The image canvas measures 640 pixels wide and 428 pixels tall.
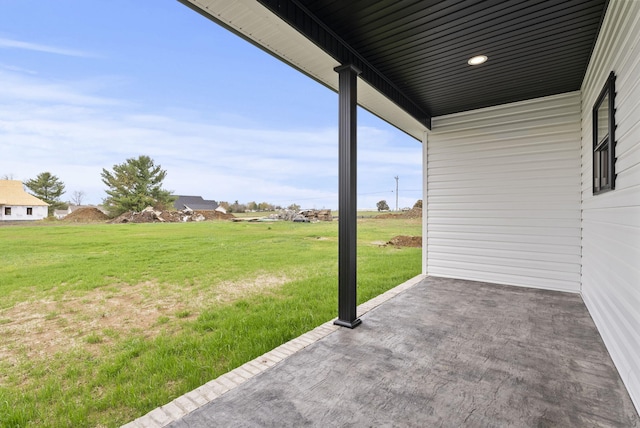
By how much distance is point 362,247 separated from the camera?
830cm

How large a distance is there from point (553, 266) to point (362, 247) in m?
4.71

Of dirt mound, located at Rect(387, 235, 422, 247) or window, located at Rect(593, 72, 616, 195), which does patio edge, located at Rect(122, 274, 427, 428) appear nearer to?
window, located at Rect(593, 72, 616, 195)

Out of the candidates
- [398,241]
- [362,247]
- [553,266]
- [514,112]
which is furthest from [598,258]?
[398,241]

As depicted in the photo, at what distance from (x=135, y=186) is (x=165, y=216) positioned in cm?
102

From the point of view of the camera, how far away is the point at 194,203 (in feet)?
23.1

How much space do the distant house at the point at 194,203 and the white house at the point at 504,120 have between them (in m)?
4.71

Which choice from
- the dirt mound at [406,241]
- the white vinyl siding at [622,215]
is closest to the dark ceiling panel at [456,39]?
the white vinyl siding at [622,215]

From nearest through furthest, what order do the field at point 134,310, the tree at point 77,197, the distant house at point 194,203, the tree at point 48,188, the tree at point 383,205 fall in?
1. the field at point 134,310
2. the tree at point 48,188
3. the tree at point 77,197
4. the distant house at point 194,203
5. the tree at point 383,205

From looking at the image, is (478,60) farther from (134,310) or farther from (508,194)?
(134,310)

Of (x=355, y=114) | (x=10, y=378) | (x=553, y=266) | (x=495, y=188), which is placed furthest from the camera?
(x=495, y=188)

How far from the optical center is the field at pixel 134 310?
1983mm

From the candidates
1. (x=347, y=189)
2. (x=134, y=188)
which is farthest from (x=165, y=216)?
(x=347, y=189)

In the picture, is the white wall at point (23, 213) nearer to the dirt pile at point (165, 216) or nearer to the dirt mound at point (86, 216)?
the dirt mound at point (86, 216)

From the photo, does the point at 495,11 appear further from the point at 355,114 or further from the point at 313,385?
the point at 313,385
